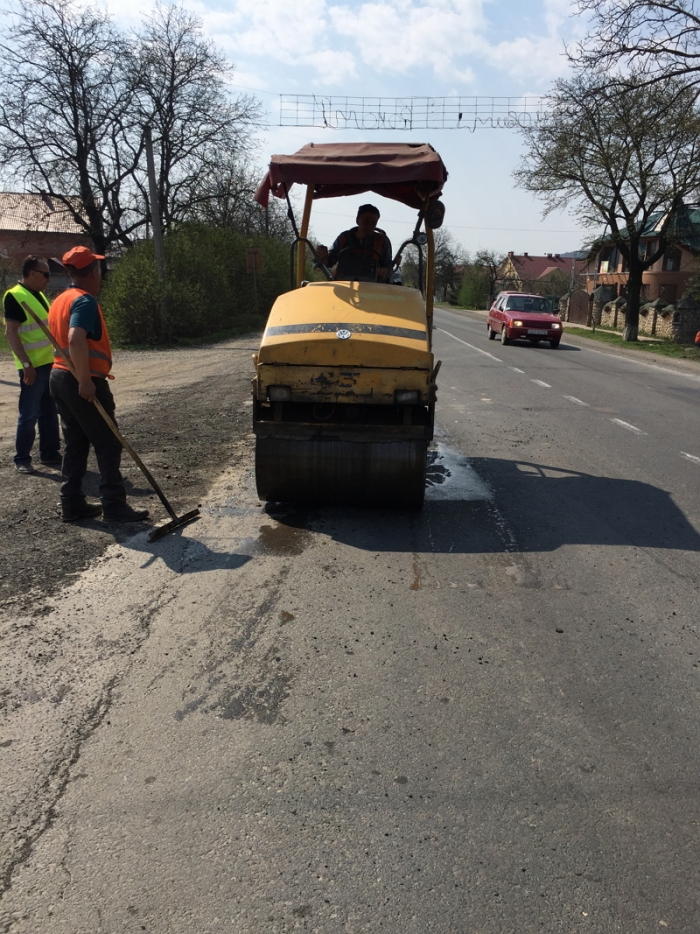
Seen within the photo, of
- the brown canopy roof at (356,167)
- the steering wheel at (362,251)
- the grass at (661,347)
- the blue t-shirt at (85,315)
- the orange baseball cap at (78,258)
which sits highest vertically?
the brown canopy roof at (356,167)

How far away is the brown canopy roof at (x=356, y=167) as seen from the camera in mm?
6285

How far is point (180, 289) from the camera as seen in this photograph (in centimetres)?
2434

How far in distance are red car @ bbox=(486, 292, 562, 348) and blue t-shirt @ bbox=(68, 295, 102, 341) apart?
21532mm

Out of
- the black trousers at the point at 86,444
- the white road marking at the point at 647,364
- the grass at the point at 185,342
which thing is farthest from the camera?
the grass at the point at 185,342

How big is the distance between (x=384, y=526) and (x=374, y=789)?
3144 millimetres

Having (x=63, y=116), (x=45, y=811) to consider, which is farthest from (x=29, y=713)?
(x=63, y=116)

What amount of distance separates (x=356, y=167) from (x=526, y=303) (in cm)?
2185

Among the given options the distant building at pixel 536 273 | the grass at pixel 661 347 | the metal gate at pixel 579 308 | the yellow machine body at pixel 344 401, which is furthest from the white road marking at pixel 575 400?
the distant building at pixel 536 273

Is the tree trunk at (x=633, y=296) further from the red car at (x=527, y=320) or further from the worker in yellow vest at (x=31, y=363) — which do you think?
the worker in yellow vest at (x=31, y=363)

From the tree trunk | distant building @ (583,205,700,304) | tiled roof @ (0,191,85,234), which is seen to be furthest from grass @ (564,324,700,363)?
tiled roof @ (0,191,85,234)

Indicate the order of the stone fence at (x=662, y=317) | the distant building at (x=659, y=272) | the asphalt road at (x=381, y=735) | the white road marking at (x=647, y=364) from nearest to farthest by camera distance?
the asphalt road at (x=381, y=735)
the white road marking at (x=647, y=364)
the stone fence at (x=662, y=317)
the distant building at (x=659, y=272)

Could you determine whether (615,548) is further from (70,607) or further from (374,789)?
(70,607)

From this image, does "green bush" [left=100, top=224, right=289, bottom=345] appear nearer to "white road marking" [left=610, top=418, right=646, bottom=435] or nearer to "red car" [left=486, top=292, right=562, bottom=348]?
"red car" [left=486, top=292, right=562, bottom=348]

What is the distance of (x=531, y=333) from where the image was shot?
25531 mm
